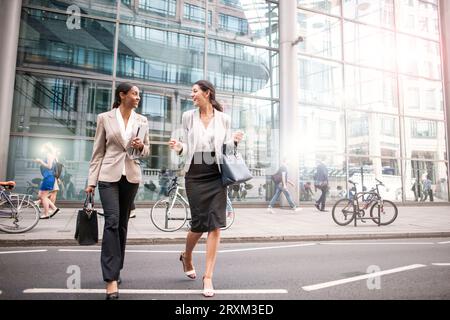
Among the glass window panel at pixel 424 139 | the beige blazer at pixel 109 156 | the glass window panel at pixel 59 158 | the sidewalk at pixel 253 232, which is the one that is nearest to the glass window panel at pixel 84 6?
the glass window panel at pixel 59 158

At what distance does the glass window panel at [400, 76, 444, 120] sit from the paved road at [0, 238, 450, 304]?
40.9 ft

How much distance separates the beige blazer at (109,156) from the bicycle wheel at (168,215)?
3.90 m

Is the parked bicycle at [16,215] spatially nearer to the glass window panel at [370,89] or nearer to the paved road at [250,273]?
the paved road at [250,273]

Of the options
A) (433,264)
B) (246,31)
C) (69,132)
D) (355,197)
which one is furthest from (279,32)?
(433,264)

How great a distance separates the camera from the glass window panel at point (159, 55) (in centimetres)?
1150

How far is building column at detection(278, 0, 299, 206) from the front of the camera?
12.4m

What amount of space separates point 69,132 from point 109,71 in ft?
7.98

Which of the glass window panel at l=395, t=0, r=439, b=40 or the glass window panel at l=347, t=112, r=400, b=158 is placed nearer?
the glass window panel at l=347, t=112, r=400, b=158

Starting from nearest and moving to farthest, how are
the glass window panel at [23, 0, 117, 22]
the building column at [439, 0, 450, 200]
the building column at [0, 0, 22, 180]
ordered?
the building column at [0, 0, 22, 180] < the glass window panel at [23, 0, 117, 22] < the building column at [439, 0, 450, 200]

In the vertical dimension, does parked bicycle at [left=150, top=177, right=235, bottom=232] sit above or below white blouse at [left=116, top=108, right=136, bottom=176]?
below

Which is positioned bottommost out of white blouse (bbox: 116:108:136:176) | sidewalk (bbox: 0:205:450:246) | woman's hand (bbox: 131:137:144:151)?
sidewalk (bbox: 0:205:450:246)

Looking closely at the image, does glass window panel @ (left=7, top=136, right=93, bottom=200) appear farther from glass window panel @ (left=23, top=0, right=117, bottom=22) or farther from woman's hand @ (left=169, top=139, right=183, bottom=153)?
woman's hand @ (left=169, top=139, right=183, bottom=153)

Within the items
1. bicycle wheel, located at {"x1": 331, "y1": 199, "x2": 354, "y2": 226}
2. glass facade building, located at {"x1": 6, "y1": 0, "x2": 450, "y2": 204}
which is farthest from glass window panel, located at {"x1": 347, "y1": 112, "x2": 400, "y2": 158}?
bicycle wheel, located at {"x1": 331, "y1": 199, "x2": 354, "y2": 226}
